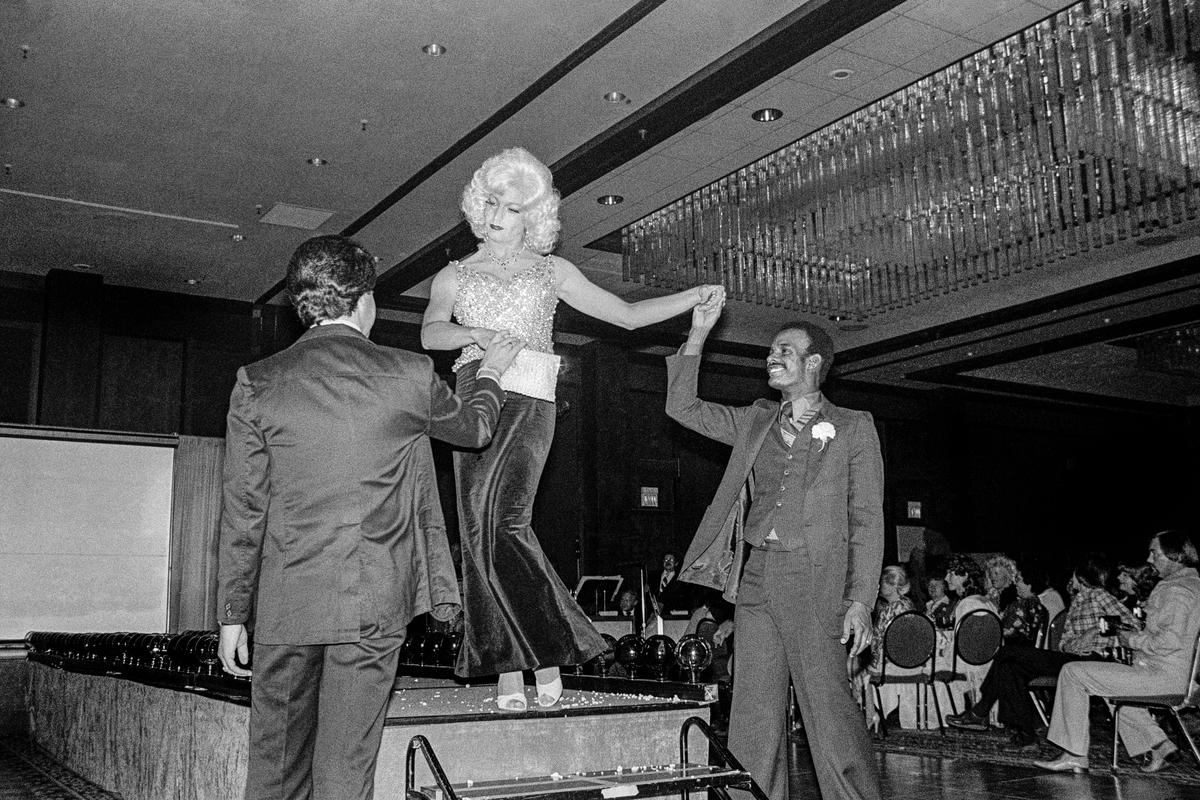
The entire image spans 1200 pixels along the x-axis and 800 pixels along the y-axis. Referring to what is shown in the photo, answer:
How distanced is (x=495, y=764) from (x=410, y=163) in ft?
17.5

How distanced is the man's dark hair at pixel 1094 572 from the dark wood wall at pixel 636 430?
17.9 feet

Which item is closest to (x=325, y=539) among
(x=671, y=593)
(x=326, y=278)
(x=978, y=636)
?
(x=326, y=278)

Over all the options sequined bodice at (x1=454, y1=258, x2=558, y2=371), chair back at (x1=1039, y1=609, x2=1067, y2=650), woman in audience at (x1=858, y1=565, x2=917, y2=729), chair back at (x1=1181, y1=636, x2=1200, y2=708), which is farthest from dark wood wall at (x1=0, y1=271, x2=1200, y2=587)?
sequined bodice at (x1=454, y1=258, x2=558, y2=371)

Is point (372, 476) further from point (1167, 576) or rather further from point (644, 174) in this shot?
point (644, 174)

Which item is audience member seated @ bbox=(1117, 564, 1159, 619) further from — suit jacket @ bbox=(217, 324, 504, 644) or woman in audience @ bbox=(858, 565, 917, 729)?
suit jacket @ bbox=(217, 324, 504, 644)

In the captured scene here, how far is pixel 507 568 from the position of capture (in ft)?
9.84

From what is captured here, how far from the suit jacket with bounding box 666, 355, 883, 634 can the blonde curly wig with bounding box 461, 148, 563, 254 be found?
57cm

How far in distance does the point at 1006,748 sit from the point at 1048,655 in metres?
0.65

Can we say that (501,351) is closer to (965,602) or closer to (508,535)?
(508,535)

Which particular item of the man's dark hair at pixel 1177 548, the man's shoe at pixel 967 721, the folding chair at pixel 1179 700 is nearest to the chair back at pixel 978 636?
the man's shoe at pixel 967 721

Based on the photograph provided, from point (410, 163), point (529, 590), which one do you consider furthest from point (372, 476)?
point (410, 163)

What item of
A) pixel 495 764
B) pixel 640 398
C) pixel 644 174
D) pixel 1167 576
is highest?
pixel 644 174

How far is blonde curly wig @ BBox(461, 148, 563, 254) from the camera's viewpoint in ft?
10.1

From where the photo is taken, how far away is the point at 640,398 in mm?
12555
